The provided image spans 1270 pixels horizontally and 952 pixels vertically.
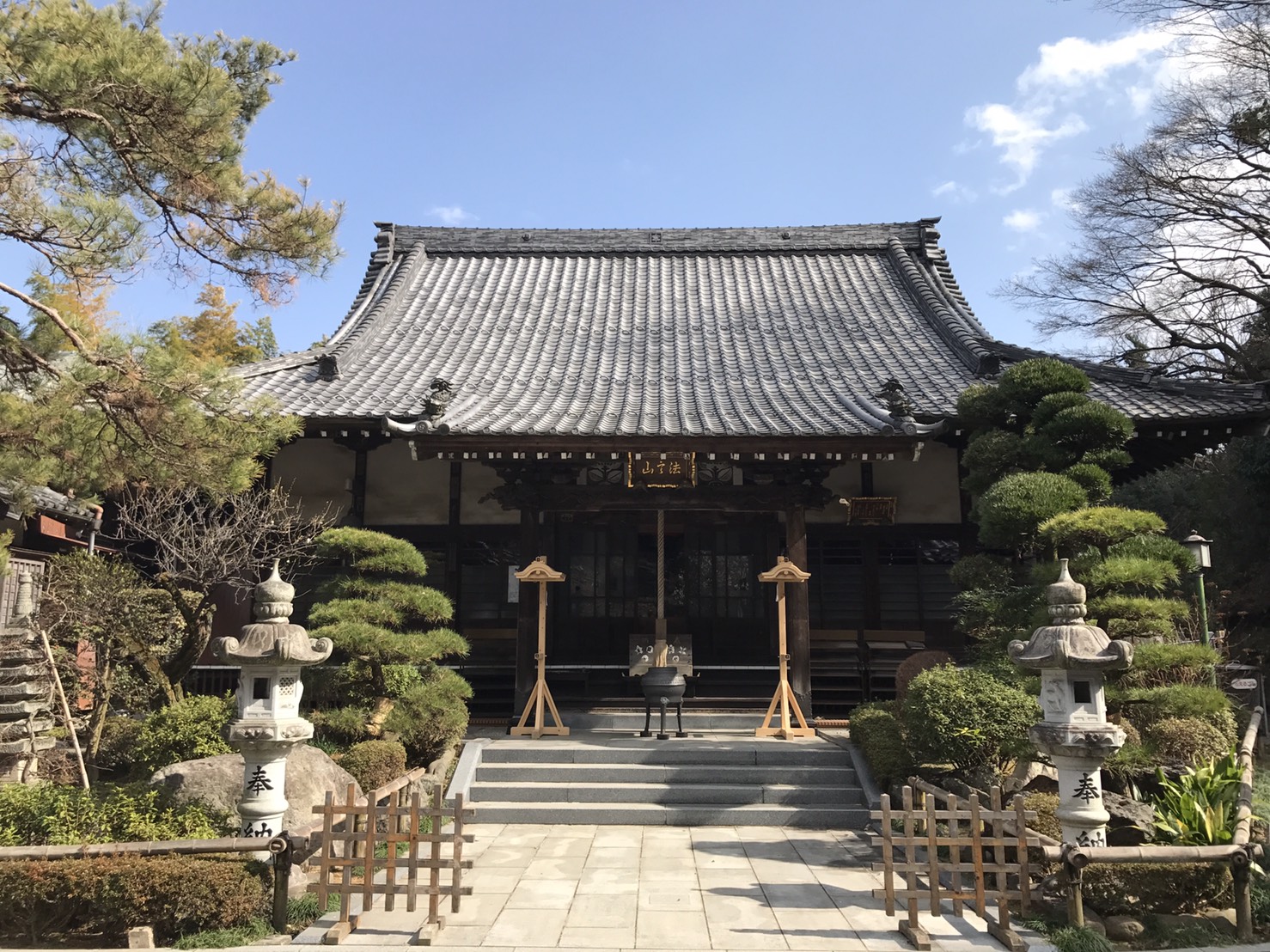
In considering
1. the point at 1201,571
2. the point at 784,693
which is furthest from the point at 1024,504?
the point at 1201,571

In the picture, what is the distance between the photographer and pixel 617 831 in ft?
29.0

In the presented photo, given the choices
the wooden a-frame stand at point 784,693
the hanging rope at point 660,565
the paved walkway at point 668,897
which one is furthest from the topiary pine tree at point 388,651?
the wooden a-frame stand at point 784,693

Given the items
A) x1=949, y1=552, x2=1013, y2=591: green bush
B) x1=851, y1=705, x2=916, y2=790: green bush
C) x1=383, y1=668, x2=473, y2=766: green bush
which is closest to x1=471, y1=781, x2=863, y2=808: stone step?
x1=851, y1=705, x2=916, y2=790: green bush

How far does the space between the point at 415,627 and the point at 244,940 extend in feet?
22.7

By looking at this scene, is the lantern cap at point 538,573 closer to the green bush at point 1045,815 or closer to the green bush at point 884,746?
the green bush at point 884,746

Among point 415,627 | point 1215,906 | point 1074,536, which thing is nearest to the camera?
point 1215,906

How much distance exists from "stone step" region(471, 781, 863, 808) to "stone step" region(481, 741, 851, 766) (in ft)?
1.77

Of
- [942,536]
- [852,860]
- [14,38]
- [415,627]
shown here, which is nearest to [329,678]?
[415,627]

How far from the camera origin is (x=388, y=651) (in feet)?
30.6

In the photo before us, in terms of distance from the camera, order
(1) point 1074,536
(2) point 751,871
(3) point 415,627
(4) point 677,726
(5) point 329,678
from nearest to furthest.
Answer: (2) point 751,871, (1) point 1074,536, (5) point 329,678, (4) point 677,726, (3) point 415,627

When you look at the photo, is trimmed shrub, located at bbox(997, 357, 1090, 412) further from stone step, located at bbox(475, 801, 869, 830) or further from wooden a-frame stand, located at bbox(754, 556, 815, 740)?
stone step, located at bbox(475, 801, 869, 830)

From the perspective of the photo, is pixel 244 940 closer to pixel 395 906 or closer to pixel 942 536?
pixel 395 906

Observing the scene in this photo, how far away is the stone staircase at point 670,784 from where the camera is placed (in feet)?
30.2

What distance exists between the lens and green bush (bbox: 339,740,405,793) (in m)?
8.78
